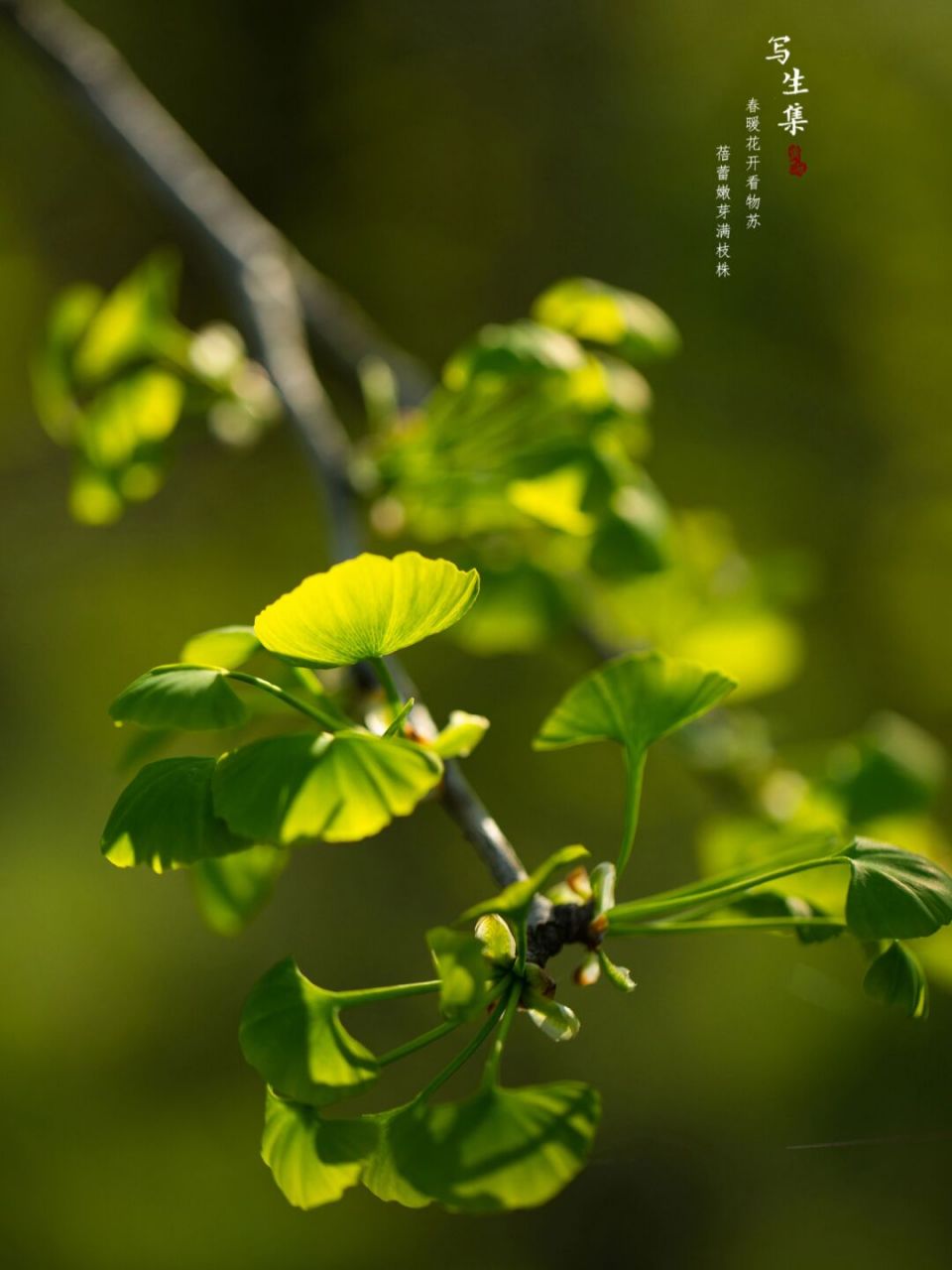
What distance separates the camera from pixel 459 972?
17 centimetres

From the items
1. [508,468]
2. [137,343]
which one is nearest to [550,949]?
[508,468]

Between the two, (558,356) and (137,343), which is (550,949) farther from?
(137,343)

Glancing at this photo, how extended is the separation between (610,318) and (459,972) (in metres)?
0.24

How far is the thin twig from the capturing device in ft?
1.42

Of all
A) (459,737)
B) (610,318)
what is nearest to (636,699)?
(459,737)

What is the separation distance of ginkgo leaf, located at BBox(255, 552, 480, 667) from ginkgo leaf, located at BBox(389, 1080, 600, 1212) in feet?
0.25

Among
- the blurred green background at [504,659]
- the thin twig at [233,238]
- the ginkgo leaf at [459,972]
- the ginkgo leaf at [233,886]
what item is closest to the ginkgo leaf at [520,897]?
the ginkgo leaf at [459,972]

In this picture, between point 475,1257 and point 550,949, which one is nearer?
point 550,949

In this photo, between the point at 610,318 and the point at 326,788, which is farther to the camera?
the point at 610,318

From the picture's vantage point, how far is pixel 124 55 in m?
1.03

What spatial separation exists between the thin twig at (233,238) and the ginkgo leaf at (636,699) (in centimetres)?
17

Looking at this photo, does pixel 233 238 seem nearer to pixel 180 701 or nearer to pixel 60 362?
pixel 60 362

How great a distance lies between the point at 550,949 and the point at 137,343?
0.30 metres

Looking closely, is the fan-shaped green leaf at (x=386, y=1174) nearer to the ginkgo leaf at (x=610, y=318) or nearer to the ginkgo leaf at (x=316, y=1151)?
the ginkgo leaf at (x=316, y=1151)
